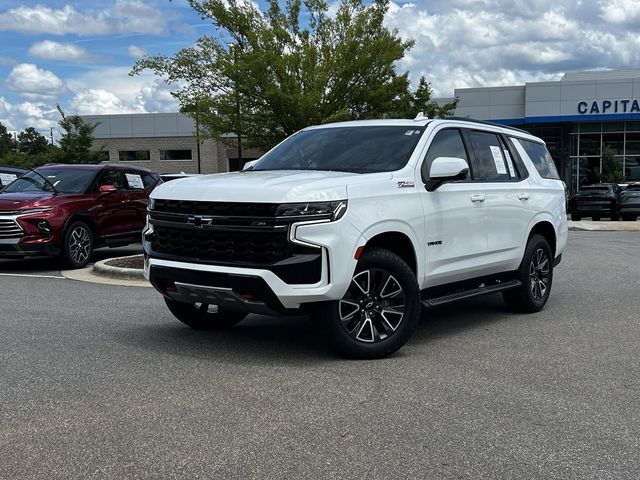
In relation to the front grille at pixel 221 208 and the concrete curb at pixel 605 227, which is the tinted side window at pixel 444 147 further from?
the concrete curb at pixel 605 227

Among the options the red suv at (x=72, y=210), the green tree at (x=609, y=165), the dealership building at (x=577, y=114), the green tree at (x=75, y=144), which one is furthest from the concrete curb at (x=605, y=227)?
the green tree at (x=75, y=144)

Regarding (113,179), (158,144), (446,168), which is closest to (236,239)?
(446,168)

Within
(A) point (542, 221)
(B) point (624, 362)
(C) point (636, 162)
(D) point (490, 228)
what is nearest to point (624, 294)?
(A) point (542, 221)

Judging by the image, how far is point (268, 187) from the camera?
5184mm

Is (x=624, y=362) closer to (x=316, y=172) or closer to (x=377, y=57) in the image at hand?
(x=316, y=172)

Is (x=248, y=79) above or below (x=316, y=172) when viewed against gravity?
above

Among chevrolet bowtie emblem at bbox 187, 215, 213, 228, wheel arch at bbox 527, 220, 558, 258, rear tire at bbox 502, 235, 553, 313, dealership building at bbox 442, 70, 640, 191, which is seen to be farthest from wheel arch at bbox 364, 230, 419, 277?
dealership building at bbox 442, 70, 640, 191

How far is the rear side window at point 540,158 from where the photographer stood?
26.6 ft

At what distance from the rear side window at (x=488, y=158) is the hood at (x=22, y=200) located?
7.20 meters

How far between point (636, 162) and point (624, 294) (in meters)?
37.2

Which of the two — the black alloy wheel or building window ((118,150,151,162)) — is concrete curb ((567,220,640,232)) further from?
building window ((118,150,151,162))

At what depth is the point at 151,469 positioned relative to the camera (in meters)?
3.50

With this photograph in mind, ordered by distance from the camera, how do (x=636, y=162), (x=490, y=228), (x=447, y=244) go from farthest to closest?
(x=636, y=162)
(x=490, y=228)
(x=447, y=244)

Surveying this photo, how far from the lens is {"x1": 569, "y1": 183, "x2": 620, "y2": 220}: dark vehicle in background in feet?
86.7
